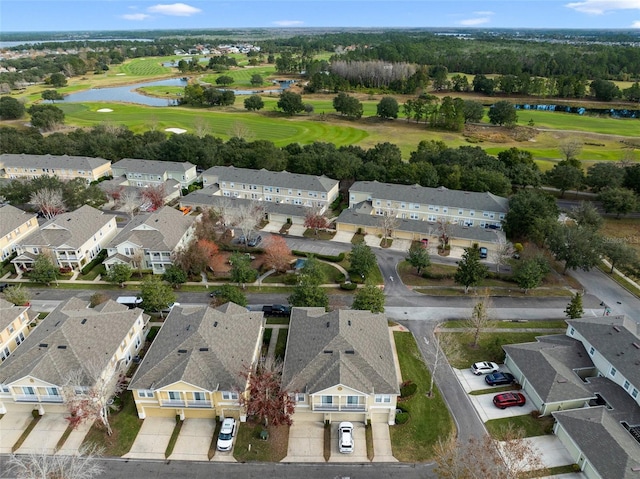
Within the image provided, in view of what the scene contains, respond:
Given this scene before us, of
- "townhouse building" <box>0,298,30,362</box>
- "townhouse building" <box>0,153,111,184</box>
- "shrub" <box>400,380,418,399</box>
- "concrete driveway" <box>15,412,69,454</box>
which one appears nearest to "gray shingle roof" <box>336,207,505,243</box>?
"shrub" <box>400,380,418,399</box>

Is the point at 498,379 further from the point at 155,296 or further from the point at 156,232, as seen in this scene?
the point at 156,232

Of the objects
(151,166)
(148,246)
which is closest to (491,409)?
(148,246)

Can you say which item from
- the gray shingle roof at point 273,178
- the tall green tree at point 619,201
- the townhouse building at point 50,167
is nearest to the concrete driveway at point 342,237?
the gray shingle roof at point 273,178

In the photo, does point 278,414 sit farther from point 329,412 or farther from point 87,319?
point 87,319

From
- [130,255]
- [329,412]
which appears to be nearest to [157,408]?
[329,412]

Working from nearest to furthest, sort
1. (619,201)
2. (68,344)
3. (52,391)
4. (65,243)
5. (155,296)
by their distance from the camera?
(52,391) → (68,344) → (155,296) → (65,243) → (619,201)

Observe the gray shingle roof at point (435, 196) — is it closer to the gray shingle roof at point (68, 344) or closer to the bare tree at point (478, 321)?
the bare tree at point (478, 321)
